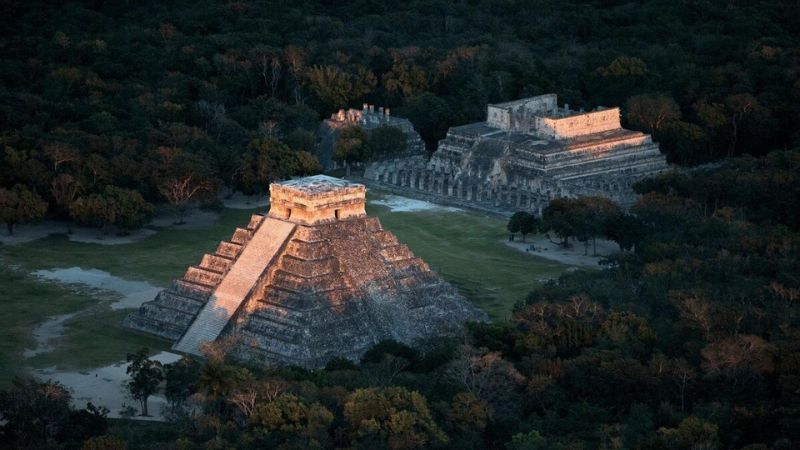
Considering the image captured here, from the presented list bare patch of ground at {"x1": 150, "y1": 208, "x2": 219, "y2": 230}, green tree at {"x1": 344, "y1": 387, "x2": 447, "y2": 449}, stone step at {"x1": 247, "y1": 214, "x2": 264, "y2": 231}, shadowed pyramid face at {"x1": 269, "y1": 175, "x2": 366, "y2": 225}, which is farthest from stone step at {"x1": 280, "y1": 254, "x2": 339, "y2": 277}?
bare patch of ground at {"x1": 150, "y1": 208, "x2": 219, "y2": 230}

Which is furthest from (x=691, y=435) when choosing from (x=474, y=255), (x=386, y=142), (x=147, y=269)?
(x=386, y=142)

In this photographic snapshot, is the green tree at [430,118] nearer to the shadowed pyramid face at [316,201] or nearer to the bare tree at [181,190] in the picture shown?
the bare tree at [181,190]

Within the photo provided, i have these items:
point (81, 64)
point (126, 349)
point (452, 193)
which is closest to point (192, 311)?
point (126, 349)

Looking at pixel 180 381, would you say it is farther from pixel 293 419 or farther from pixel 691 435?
pixel 691 435

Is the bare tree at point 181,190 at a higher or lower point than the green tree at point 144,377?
higher

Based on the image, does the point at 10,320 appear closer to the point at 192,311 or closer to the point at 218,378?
the point at 192,311

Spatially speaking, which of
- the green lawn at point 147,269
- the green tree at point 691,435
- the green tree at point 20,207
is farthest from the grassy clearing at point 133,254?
the green tree at point 691,435
